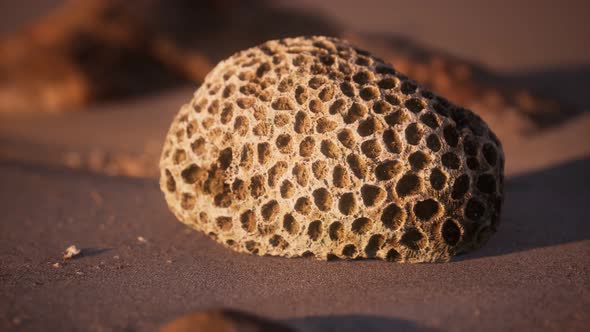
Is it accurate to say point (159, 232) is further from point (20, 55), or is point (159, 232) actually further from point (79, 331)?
point (20, 55)

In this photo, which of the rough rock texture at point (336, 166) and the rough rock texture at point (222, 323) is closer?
the rough rock texture at point (222, 323)

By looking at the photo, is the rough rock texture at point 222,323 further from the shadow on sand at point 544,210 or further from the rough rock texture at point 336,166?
the shadow on sand at point 544,210

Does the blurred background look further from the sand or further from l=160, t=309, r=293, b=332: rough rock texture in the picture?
l=160, t=309, r=293, b=332: rough rock texture

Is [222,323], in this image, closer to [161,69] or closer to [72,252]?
[72,252]

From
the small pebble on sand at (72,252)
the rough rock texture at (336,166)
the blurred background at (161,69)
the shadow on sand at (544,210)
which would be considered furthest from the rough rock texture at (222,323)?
the blurred background at (161,69)

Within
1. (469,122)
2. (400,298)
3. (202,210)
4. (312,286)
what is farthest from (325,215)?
(469,122)

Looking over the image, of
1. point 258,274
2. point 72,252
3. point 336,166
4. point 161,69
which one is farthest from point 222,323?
point 161,69
